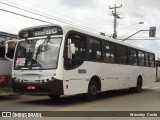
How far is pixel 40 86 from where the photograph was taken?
12.8 metres

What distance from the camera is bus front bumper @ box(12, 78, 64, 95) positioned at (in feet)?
41.4

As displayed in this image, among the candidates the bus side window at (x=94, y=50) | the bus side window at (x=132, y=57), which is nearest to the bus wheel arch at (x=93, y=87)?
the bus side window at (x=94, y=50)

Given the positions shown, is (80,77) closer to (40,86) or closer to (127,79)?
(40,86)

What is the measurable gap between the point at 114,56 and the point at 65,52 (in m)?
5.25

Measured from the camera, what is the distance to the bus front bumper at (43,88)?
1263cm

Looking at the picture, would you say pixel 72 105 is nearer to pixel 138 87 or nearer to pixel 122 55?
pixel 122 55

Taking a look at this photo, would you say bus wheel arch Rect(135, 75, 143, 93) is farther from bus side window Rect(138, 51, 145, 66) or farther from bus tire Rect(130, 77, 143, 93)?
bus side window Rect(138, 51, 145, 66)

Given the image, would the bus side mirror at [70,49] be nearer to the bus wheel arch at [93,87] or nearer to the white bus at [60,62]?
the white bus at [60,62]

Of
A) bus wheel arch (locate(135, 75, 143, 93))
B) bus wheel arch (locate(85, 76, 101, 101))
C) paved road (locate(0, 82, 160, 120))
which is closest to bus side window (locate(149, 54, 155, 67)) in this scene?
bus wheel arch (locate(135, 75, 143, 93))

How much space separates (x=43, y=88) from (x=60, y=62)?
3.76ft

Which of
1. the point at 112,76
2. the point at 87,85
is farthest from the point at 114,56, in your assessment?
the point at 87,85

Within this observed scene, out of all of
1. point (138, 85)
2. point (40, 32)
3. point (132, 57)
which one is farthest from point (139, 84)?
point (40, 32)

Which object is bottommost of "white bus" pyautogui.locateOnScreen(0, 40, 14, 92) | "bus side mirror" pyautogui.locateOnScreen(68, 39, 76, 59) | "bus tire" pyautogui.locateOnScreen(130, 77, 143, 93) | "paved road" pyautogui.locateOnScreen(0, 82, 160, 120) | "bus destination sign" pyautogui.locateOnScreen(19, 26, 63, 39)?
"paved road" pyautogui.locateOnScreen(0, 82, 160, 120)

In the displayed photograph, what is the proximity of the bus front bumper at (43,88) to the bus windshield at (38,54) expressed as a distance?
63 cm
